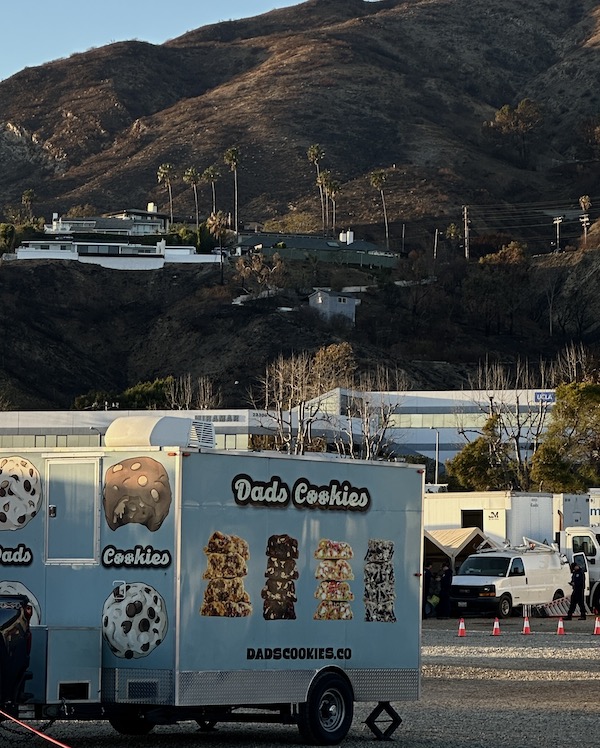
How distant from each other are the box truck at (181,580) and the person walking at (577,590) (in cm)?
2400

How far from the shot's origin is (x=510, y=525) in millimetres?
44344

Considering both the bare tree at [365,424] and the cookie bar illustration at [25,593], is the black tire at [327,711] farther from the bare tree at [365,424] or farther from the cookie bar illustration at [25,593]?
the bare tree at [365,424]

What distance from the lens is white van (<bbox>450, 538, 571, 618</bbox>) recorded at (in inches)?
1553

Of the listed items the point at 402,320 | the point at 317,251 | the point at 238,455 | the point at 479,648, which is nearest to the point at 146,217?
the point at 317,251

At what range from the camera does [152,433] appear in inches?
566

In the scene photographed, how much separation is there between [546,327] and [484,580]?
144m

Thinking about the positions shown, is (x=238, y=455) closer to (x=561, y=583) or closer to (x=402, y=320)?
(x=561, y=583)

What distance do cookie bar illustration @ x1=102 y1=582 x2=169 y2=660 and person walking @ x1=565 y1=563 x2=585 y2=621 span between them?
26527mm

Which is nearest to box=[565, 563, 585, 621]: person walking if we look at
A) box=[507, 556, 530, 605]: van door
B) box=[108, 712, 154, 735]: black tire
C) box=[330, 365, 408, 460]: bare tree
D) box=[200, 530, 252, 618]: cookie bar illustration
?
box=[507, 556, 530, 605]: van door

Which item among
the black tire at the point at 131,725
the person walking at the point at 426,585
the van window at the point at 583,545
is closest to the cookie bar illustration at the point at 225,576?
the black tire at the point at 131,725

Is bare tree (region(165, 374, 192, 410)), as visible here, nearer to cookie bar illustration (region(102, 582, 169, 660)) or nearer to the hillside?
the hillside

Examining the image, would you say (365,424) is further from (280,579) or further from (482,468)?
(280,579)

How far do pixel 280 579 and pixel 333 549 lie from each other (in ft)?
2.69

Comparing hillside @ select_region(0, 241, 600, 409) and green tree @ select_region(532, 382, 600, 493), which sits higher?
hillside @ select_region(0, 241, 600, 409)
